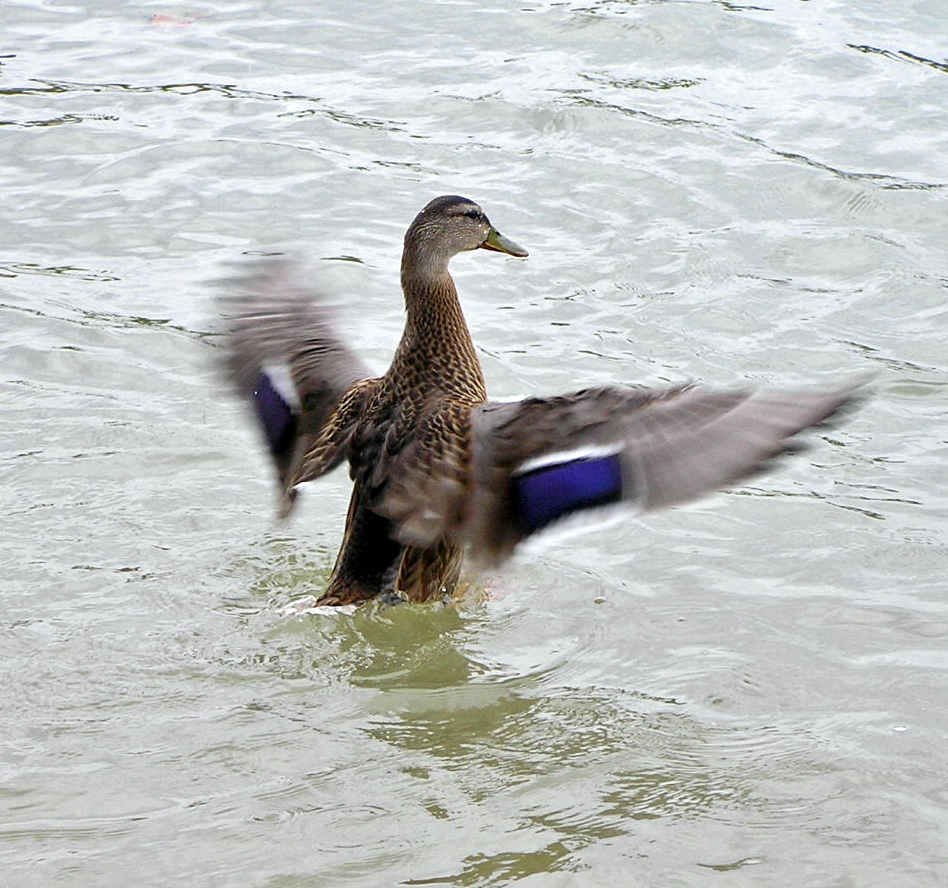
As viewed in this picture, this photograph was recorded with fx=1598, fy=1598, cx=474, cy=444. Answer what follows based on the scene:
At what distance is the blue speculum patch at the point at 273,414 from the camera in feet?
18.0

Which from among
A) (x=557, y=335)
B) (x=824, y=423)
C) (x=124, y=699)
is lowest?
(x=124, y=699)

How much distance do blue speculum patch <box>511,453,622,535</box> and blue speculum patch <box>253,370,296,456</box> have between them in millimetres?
1269

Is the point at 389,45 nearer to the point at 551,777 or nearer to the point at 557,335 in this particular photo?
the point at 557,335

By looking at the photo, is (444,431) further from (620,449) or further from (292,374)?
(292,374)

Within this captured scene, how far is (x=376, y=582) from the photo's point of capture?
5160 millimetres

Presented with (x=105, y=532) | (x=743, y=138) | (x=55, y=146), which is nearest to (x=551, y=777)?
(x=105, y=532)

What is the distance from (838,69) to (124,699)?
6.80 metres

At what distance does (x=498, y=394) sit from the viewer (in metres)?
6.65

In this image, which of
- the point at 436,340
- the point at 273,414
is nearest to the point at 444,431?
the point at 436,340

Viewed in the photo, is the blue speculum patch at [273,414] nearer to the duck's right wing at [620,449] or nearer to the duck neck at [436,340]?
the duck neck at [436,340]

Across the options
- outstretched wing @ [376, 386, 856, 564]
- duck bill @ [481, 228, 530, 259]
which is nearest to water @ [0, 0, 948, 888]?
outstretched wing @ [376, 386, 856, 564]

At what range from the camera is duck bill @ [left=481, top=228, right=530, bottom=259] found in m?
5.88

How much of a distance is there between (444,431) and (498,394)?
1830mm

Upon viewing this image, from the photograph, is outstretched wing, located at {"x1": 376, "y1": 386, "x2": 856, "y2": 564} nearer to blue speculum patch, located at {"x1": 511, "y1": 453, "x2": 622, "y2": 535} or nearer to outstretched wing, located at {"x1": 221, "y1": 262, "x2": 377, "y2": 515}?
blue speculum patch, located at {"x1": 511, "y1": 453, "x2": 622, "y2": 535}
